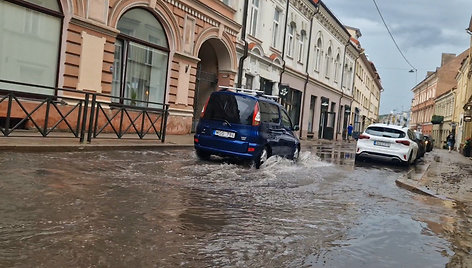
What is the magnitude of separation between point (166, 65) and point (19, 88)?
654 cm

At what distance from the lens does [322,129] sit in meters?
38.1

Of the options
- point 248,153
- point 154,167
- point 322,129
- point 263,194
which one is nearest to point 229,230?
point 263,194

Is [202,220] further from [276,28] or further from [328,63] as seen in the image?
[328,63]

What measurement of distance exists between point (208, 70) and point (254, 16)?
4279mm

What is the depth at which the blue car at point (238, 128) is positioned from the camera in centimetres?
976

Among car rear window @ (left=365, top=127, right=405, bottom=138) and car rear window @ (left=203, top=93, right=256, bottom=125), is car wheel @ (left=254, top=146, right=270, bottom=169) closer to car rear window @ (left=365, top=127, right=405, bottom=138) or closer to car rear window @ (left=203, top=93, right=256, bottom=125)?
car rear window @ (left=203, top=93, right=256, bottom=125)

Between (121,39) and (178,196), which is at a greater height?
(121,39)

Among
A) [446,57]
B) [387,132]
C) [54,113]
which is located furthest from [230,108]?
[446,57]

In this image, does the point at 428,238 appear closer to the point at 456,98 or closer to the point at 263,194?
the point at 263,194

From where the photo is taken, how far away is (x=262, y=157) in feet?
33.2

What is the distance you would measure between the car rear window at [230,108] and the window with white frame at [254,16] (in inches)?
542

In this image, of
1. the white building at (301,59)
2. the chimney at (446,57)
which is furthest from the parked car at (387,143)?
the chimney at (446,57)

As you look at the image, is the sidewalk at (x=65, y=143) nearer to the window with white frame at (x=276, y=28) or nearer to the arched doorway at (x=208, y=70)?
the arched doorway at (x=208, y=70)

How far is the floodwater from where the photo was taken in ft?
12.3
